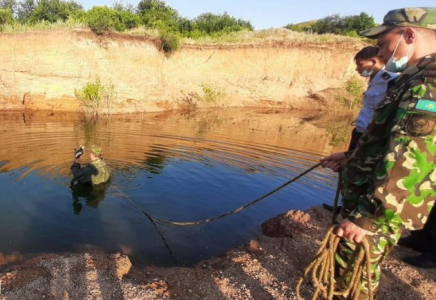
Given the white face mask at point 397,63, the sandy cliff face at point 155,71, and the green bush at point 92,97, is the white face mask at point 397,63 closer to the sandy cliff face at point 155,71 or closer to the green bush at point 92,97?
the green bush at point 92,97

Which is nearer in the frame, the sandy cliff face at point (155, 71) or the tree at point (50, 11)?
the sandy cliff face at point (155, 71)

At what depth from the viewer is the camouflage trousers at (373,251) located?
1.94 m

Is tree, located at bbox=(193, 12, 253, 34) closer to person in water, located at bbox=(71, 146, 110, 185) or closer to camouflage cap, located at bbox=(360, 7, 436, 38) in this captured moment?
person in water, located at bbox=(71, 146, 110, 185)

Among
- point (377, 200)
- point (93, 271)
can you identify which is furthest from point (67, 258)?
point (377, 200)

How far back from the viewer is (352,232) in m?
1.91

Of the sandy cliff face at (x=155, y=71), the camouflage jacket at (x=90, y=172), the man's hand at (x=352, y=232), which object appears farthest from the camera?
the sandy cliff face at (x=155, y=71)

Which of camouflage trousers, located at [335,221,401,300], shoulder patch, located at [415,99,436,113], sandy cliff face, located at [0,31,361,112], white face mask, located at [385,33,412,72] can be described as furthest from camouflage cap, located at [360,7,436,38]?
sandy cliff face, located at [0,31,361,112]

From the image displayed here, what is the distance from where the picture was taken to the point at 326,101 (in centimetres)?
2747

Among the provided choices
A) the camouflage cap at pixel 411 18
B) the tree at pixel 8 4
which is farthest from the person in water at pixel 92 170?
the tree at pixel 8 4

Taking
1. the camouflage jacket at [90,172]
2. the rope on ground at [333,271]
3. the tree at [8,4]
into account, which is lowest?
the camouflage jacket at [90,172]

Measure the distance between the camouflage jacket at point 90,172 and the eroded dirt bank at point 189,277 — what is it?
2.36 meters

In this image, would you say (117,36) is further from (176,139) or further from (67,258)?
(67,258)

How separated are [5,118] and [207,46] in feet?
49.9

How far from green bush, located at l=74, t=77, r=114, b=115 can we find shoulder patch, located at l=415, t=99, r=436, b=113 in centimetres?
1682
